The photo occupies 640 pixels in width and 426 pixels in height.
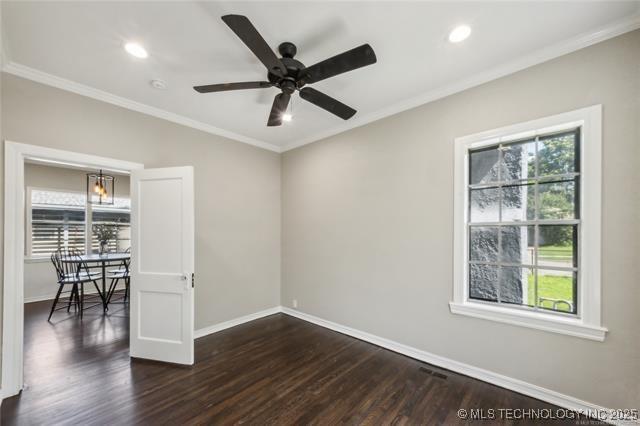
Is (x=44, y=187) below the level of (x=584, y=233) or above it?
above

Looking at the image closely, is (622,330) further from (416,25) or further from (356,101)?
(356,101)

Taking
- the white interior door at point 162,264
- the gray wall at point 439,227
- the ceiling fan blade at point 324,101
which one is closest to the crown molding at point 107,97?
the white interior door at point 162,264

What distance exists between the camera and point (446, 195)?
257 cm

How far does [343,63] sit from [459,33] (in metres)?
0.98

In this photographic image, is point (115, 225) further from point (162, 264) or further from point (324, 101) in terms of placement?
point (324, 101)

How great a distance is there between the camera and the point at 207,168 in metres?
3.48

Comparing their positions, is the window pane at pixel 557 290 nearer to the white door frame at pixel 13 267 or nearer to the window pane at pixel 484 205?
the window pane at pixel 484 205

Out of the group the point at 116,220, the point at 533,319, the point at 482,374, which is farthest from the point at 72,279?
the point at 533,319

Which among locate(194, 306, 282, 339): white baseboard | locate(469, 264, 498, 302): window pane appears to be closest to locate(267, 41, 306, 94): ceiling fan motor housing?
locate(469, 264, 498, 302): window pane

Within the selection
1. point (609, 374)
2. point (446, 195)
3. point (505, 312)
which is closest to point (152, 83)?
point (446, 195)

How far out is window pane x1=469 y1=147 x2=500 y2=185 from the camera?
2451mm

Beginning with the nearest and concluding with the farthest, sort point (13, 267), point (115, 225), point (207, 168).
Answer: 1. point (13, 267)
2. point (207, 168)
3. point (115, 225)

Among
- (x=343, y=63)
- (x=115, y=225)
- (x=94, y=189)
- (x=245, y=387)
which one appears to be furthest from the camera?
(x=115, y=225)

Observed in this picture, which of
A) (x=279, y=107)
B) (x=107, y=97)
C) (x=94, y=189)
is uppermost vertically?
(x=107, y=97)
